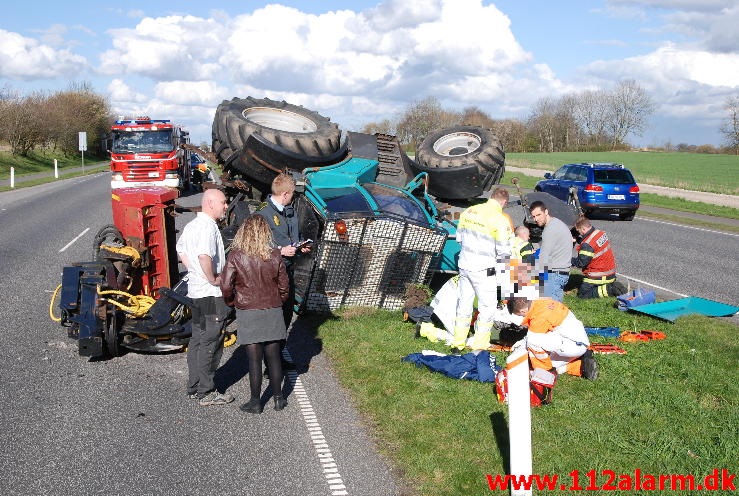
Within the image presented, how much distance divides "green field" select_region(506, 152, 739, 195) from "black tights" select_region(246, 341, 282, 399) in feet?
120

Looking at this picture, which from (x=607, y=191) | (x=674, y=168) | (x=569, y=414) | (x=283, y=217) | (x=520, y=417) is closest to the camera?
(x=520, y=417)

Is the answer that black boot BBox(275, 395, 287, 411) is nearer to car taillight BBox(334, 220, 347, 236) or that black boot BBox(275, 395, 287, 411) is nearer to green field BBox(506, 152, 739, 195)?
car taillight BBox(334, 220, 347, 236)

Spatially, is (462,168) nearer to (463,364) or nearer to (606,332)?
(606,332)

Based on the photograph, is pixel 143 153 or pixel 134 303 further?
pixel 143 153

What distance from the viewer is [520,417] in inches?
170

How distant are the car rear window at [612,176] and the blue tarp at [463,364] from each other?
56.3ft

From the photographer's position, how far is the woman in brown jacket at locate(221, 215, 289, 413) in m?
6.05

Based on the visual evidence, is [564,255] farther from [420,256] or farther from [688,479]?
[688,479]

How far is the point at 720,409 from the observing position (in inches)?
243

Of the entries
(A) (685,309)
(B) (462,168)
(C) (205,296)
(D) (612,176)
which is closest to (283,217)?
(C) (205,296)

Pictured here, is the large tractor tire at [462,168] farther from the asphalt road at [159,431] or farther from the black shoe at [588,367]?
the black shoe at [588,367]

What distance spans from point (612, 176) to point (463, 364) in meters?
18.0

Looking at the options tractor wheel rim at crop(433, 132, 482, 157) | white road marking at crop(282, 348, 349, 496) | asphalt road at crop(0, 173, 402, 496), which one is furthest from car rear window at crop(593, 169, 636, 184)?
white road marking at crop(282, 348, 349, 496)

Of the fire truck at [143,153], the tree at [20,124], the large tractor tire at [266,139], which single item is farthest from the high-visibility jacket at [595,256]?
the tree at [20,124]
